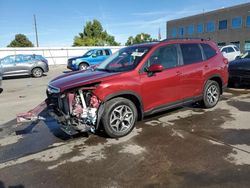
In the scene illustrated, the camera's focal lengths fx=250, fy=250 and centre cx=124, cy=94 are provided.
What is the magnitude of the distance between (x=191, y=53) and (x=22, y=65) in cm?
1454

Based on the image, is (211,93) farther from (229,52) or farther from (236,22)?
(236,22)

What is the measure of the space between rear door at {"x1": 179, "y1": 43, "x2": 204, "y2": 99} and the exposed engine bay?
2.30 m

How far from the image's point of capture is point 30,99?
9.34 metres

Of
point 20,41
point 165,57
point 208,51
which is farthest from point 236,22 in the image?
point 20,41

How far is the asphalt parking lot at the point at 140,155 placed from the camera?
3.39 metres

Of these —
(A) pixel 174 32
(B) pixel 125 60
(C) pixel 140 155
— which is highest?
(A) pixel 174 32

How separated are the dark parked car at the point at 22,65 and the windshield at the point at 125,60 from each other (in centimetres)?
1330

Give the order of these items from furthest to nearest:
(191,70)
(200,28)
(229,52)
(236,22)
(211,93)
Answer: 1. (200,28)
2. (236,22)
3. (229,52)
4. (211,93)
5. (191,70)

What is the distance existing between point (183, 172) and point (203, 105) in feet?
11.8

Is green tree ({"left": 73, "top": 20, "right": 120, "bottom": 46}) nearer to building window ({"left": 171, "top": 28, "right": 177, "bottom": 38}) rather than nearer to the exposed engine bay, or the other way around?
building window ({"left": 171, "top": 28, "right": 177, "bottom": 38})

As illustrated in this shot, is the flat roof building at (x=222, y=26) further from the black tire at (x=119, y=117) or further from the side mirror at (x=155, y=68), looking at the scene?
the black tire at (x=119, y=117)

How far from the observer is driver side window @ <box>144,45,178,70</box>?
17.5 feet

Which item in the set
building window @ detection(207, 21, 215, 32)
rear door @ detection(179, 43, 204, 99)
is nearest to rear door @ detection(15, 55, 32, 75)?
rear door @ detection(179, 43, 204, 99)

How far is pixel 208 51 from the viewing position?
21.7ft
